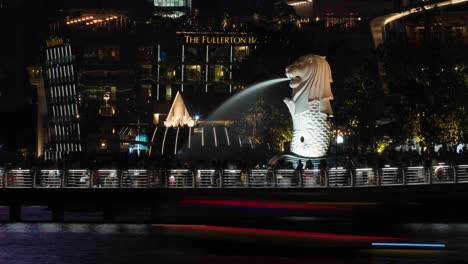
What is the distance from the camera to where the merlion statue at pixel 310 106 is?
187ft

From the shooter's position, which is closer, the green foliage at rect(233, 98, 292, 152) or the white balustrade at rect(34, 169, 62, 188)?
the white balustrade at rect(34, 169, 62, 188)

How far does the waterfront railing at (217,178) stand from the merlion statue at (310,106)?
8442 millimetres

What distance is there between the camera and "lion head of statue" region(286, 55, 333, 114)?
189 feet

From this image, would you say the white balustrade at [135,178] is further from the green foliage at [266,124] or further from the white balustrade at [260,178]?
the green foliage at [266,124]

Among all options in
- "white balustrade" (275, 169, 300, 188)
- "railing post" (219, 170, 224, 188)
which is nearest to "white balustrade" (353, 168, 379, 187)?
"white balustrade" (275, 169, 300, 188)

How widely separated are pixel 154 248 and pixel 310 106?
24.9 meters

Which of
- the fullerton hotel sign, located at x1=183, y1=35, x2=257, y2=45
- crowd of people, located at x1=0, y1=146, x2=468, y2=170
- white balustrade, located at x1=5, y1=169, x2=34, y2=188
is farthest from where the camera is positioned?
the fullerton hotel sign, located at x1=183, y1=35, x2=257, y2=45

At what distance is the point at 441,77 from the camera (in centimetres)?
6450

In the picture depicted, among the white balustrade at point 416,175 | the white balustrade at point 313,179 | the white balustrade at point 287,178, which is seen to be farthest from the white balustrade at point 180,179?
the white balustrade at point 416,175

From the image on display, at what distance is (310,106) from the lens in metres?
57.5

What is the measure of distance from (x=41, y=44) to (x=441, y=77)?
95.7 meters

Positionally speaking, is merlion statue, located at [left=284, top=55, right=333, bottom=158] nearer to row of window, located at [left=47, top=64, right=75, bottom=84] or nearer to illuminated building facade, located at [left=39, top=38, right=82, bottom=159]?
illuminated building facade, located at [left=39, top=38, right=82, bottom=159]

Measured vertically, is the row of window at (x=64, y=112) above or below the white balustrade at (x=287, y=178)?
above

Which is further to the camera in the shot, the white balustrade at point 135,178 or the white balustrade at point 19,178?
the white balustrade at point 19,178
